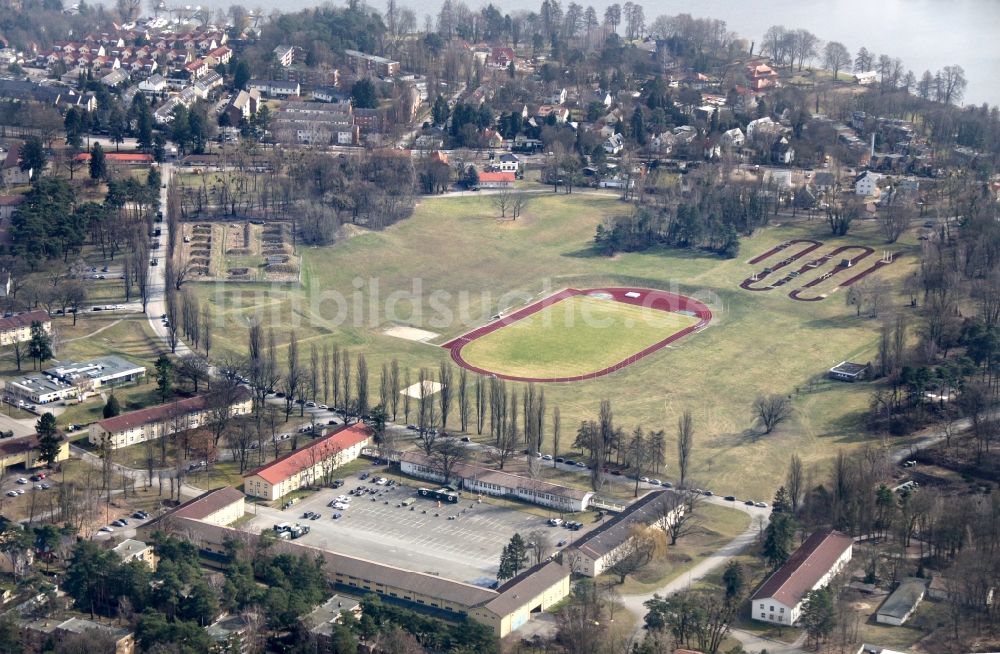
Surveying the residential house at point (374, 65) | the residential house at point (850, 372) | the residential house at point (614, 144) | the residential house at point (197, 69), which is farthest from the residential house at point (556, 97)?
the residential house at point (850, 372)

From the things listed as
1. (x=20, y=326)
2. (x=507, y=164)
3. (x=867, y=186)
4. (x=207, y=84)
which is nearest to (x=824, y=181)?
(x=867, y=186)

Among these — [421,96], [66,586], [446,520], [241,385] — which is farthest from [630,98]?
[66,586]

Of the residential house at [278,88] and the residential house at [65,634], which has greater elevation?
the residential house at [278,88]

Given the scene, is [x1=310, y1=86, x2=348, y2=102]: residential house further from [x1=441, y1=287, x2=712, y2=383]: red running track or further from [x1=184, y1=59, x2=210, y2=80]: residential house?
[x1=441, y1=287, x2=712, y2=383]: red running track

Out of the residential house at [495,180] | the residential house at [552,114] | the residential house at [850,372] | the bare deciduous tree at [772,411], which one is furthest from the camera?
the residential house at [552,114]

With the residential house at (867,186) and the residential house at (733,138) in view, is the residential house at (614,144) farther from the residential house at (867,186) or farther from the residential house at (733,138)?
the residential house at (867,186)

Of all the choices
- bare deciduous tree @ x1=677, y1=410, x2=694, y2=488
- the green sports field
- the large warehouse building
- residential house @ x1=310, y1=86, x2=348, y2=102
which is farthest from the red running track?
residential house @ x1=310, y1=86, x2=348, y2=102

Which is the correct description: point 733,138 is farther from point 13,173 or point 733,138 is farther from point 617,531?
point 617,531
